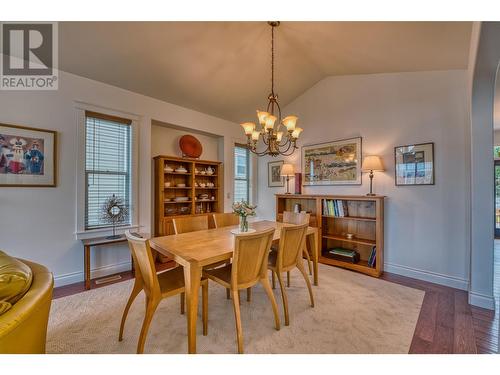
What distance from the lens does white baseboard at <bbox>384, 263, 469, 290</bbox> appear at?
8.72 feet

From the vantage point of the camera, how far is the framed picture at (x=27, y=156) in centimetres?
239

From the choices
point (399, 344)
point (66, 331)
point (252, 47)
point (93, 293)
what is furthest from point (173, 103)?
point (399, 344)

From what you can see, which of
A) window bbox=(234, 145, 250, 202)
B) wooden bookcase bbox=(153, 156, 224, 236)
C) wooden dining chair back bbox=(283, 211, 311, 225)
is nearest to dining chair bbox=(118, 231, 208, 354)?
wooden bookcase bbox=(153, 156, 224, 236)

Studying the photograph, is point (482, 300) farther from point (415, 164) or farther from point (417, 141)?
point (417, 141)

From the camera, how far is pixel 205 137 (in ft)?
15.0

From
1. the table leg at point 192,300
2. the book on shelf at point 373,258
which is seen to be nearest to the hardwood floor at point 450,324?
the book on shelf at point 373,258

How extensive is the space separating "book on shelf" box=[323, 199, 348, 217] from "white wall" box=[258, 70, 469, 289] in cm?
26

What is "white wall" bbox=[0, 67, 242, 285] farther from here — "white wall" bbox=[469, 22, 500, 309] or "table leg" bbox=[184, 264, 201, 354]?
"white wall" bbox=[469, 22, 500, 309]

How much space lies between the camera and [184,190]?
4223 mm

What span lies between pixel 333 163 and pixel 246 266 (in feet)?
8.85

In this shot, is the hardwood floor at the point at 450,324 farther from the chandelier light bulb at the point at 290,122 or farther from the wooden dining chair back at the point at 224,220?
the chandelier light bulb at the point at 290,122

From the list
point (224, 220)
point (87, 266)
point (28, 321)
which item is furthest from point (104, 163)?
point (28, 321)
